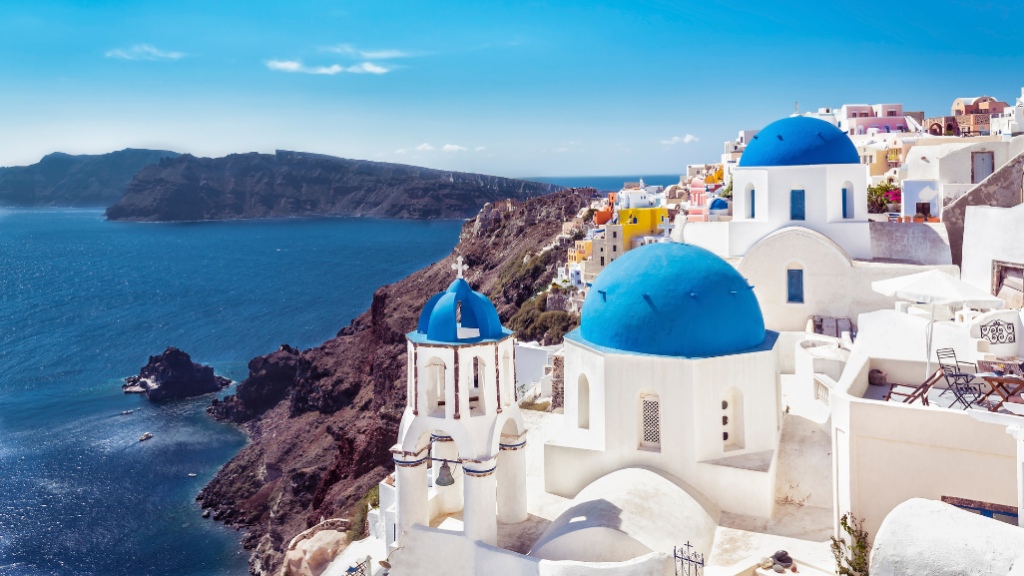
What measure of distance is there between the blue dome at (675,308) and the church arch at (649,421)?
791 millimetres

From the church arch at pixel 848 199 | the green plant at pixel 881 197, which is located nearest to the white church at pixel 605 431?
the church arch at pixel 848 199

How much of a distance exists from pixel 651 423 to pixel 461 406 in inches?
133

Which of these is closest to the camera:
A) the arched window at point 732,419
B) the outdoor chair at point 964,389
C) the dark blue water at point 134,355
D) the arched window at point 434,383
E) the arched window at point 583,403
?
the outdoor chair at point 964,389

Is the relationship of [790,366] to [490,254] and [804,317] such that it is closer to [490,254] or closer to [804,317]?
[804,317]

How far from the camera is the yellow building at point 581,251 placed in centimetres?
5365

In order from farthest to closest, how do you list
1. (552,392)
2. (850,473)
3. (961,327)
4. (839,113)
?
(839,113)
(552,392)
(961,327)
(850,473)

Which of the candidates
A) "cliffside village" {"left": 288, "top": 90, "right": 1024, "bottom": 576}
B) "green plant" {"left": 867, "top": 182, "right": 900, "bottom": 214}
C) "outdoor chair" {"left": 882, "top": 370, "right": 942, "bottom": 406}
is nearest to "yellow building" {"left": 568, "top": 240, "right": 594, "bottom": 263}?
"green plant" {"left": 867, "top": 182, "right": 900, "bottom": 214}

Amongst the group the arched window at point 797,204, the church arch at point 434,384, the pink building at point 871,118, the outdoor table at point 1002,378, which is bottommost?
the church arch at point 434,384

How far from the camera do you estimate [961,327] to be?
36.9ft

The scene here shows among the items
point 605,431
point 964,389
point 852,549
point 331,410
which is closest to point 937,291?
point 964,389

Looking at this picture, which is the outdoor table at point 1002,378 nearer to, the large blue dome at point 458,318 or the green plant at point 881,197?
the large blue dome at point 458,318

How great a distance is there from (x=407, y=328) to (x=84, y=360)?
3103 cm

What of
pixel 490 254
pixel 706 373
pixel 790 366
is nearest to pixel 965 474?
pixel 706 373

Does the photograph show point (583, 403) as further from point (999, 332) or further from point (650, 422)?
point (999, 332)
